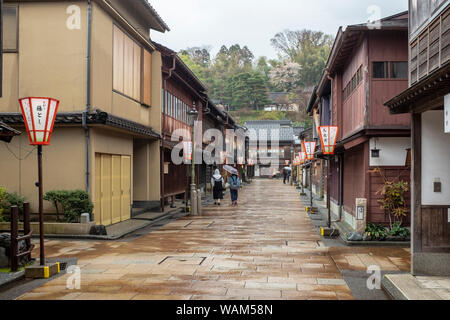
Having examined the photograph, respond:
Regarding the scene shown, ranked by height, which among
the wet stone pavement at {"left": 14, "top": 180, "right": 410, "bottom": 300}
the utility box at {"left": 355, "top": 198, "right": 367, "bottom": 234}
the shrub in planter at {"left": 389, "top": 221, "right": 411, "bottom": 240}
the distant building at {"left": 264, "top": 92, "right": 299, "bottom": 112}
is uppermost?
the distant building at {"left": 264, "top": 92, "right": 299, "bottom": 112}

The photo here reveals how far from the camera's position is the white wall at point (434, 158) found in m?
8.55

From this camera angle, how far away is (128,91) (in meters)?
17.2

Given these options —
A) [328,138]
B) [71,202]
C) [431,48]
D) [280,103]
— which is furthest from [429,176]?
[280,103]

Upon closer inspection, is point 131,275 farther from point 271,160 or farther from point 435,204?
point 271,160

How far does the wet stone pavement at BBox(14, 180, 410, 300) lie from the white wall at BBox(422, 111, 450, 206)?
71.8 inches

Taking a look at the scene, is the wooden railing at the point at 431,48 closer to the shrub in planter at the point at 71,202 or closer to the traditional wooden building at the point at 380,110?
the traditional wooden building at the point at 380,110

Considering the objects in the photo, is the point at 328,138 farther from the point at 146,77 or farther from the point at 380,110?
the point at 146,77

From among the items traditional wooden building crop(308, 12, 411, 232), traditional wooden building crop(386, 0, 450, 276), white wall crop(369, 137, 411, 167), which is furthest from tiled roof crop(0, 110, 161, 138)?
traditional wooden building crop(386, 0, 450, 276)

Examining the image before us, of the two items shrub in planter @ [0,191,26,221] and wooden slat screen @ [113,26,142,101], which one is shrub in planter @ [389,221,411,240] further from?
shrub in planter @ [0,191,26,221]

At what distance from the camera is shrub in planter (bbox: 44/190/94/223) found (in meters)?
13.4

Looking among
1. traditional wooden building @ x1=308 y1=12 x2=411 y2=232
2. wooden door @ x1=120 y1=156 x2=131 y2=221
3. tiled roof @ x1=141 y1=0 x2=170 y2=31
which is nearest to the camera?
traditional wooden building @ x1=308 y1=12 x2=411 y2=232

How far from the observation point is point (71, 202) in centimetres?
1340
